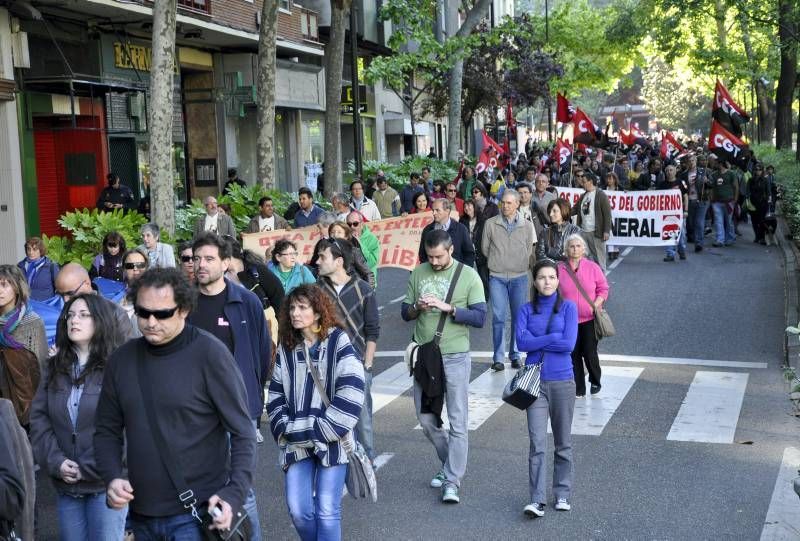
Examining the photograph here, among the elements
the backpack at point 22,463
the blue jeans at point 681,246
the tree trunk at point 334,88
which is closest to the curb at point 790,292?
the blue jeans at point 681,246

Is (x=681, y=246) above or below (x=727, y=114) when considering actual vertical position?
below

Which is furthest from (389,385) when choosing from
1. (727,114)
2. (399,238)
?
(727,114)

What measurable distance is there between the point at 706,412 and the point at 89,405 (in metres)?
6.39

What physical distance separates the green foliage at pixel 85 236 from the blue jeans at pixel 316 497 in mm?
10029

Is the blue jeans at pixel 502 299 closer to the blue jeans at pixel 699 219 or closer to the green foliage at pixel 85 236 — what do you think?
the green foliage at pixel 85 236

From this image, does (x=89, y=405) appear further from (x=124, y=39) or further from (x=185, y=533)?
(x=124, y=39)

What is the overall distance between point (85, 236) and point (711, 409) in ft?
28.9

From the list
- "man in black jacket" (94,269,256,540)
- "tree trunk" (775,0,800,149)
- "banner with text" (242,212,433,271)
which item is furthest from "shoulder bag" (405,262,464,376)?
"tree trunk" (775,0,800,149)

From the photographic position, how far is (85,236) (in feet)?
51.2

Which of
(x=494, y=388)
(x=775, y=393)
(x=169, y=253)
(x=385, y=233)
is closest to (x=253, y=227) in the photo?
(x=385, y=233)

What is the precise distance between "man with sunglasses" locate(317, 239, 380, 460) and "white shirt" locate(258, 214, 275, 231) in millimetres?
8731

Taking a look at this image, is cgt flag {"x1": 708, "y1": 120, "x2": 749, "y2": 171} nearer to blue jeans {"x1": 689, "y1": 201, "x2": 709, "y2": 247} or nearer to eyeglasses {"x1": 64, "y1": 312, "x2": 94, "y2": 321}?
blue jeans {"x1": 689, "y1": 201, "x2": 709, "y2": 247}

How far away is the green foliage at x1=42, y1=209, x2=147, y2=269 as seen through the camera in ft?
50.1

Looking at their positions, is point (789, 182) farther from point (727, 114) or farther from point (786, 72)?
point (786, 72)
